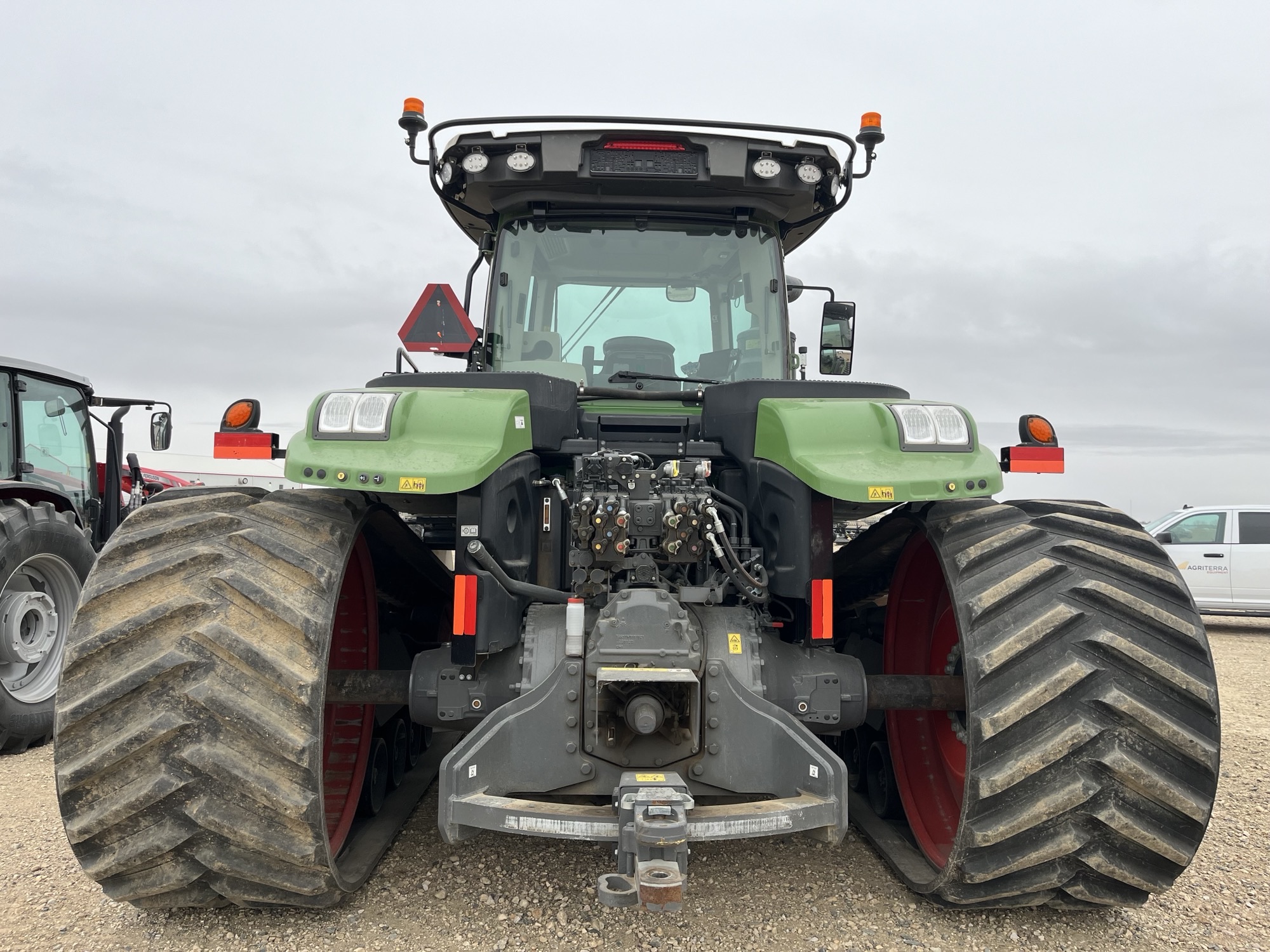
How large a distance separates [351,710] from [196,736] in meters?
1.13

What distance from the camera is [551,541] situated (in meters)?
3.22

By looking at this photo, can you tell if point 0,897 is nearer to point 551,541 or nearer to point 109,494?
point 551,541

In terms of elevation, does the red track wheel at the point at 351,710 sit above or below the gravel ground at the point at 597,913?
above

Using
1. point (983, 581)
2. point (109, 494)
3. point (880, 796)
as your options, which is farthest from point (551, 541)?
point (109, 494)

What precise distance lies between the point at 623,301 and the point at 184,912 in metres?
3.05

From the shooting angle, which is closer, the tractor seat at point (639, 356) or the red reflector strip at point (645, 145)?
the red reflector strip at point (645, 145)

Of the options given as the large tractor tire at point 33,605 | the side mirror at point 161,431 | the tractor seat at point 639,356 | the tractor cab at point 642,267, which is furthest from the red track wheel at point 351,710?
the side mirror at point 161,431

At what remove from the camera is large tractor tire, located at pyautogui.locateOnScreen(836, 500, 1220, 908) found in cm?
246

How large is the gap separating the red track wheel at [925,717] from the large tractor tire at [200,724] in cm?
217

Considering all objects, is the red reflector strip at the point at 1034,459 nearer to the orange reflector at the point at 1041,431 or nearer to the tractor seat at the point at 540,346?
the orange reflector at the point at 1041,431

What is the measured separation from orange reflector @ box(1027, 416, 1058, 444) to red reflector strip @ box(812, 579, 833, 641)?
101cm

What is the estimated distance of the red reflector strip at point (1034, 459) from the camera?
317 cm

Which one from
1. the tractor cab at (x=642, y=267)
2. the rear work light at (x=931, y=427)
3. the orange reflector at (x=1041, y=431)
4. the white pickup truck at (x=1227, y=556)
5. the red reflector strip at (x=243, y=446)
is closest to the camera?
the rear work light at (x=931, y=427)

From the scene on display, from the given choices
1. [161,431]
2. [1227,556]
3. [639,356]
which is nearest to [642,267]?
[639,356]
